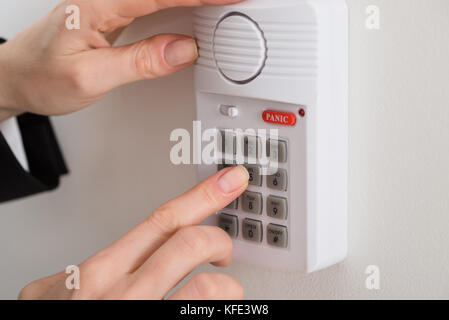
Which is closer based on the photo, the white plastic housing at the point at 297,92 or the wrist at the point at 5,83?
the white plastic housing at the point at 297,92

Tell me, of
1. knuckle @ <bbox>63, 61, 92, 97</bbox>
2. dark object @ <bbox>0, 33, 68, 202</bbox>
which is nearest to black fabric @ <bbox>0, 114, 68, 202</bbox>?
dark object @ <bbox>0, 33, 68, 202</bbox>

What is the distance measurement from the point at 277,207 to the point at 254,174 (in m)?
0.03

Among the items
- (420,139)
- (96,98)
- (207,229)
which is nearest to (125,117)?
(96,98)

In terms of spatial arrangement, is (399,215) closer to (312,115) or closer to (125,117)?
(312,115)

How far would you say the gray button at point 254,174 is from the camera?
1.50ft

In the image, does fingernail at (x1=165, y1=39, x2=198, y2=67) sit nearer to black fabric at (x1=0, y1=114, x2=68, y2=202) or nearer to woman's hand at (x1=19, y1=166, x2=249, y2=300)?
woman's hand at (x1=19, y1=166, x2=249, y2=300)

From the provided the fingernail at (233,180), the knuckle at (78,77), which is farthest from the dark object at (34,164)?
the fingernail at (233,180)

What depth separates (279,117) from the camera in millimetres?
432

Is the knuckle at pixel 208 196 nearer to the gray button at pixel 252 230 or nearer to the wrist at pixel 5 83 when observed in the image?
the gray button at pixel 252 230

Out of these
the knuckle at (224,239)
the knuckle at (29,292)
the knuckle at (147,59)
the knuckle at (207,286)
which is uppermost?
the knuckle at (147,59)

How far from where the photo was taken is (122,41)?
1.85 ft

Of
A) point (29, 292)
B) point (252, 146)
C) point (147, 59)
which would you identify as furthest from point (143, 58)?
point (29, 292)

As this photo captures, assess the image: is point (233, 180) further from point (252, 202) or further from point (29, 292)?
point (29, 292)

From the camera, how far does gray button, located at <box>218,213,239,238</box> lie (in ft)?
1.57
